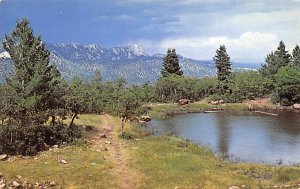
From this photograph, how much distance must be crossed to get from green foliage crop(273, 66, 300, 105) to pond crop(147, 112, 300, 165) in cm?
1117

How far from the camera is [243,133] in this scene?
76562mm

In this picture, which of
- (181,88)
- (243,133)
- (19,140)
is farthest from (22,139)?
(181,88)

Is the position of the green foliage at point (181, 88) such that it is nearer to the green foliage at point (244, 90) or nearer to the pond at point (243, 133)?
the green foliage at point (244, 90)

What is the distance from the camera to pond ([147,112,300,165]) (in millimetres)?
58000

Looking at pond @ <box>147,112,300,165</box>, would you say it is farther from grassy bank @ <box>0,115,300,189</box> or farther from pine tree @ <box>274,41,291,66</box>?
pine tree @ <box>274,41,291,66</box>

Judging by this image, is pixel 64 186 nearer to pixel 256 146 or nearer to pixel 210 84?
pixel 256 146

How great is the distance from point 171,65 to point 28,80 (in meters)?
93.9

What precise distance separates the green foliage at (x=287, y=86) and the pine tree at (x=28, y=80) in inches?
2919

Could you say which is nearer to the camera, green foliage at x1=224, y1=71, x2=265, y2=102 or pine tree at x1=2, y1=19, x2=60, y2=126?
pine tree at x1=2, y1=19, x2=60, y2=126

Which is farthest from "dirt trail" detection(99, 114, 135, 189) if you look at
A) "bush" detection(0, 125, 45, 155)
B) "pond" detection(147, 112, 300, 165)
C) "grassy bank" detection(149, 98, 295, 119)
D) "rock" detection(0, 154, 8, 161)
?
"grassy bank" detection(149, 98, 295, 119)

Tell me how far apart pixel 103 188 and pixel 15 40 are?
1138 inches

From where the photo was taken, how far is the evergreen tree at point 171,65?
14425 cm

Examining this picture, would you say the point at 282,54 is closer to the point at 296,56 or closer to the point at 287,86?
the point at 296,56

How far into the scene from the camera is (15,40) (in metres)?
57.1
